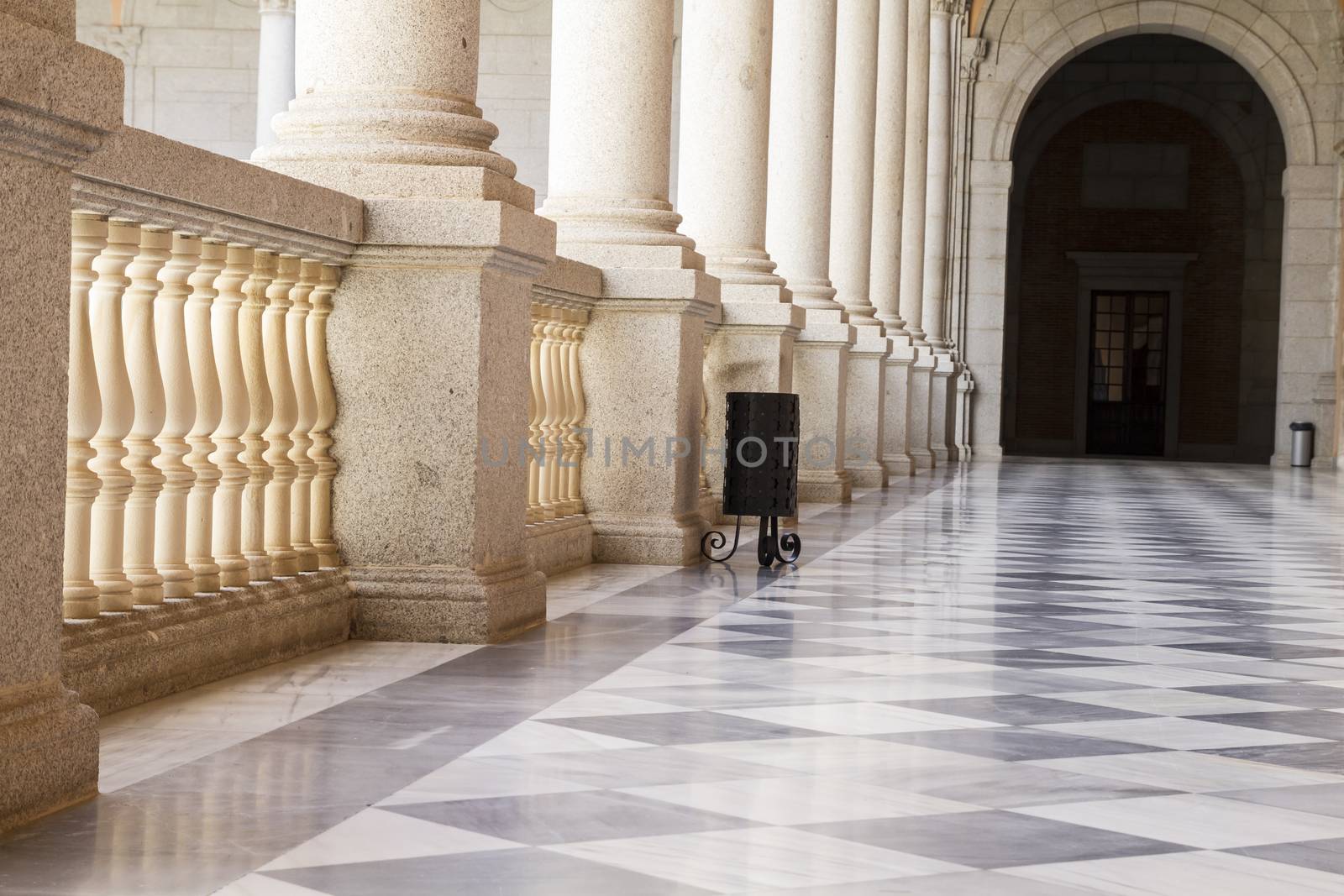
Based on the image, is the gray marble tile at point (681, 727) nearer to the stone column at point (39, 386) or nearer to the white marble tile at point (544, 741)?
the white marble tile at point (544, 741)

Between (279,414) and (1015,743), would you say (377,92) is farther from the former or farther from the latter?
(1015,743)

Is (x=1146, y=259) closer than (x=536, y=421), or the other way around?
(x=536, y=421)

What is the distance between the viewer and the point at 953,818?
11.3 ft

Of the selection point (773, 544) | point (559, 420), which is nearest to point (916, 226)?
point (773, 544)

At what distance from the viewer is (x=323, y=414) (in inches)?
225

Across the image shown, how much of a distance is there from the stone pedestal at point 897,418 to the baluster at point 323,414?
48.4ft

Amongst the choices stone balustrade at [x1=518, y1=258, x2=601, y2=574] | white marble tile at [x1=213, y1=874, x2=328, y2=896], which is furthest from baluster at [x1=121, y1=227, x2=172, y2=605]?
stone balustrade at [x1=518, y1=258, x2=601, y2=574]

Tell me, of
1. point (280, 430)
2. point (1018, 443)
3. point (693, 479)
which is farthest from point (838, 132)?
point (1018, 443)

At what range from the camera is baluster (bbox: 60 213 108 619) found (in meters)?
4.02

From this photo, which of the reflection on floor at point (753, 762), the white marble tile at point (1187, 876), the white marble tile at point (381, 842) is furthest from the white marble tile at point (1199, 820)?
the white marble tile at point (381, 842)

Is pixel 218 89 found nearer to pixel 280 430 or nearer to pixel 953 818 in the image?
pixel 280 430

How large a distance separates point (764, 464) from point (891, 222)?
11.7 m

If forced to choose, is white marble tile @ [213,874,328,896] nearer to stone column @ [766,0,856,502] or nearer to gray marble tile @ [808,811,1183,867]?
gray marble tile @ [808,811,1183,867]

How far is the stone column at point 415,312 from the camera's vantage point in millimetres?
5648
